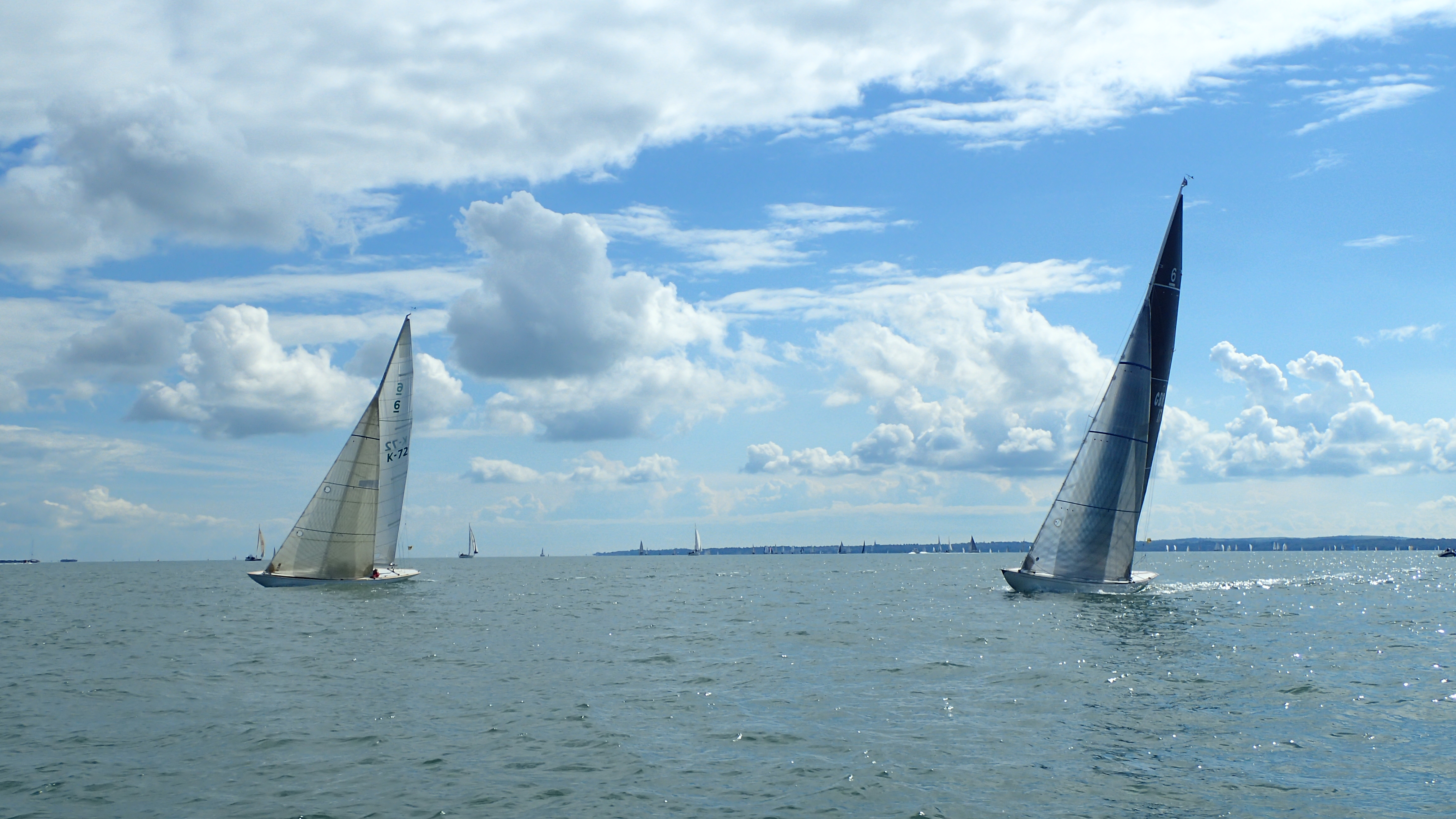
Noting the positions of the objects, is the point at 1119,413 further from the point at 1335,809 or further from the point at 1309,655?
the point at 1335,809

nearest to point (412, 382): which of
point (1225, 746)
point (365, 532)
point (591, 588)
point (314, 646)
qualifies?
point (365, 532)

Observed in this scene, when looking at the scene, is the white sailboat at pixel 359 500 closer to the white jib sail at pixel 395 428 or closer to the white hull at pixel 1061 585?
the white jib sail at pixel 395 428

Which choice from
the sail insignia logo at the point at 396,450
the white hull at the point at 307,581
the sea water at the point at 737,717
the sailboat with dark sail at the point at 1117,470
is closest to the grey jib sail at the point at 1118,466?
the sailboat with dark sail at the point at 1117,470

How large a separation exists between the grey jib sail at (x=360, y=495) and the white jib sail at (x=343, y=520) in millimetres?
Result: 42

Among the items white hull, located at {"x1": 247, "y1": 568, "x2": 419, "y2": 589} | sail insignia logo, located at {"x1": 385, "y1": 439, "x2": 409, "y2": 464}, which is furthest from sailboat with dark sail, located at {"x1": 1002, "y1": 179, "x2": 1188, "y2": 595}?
white hull, located at {"x1": 247, "y1": 568, "x2": 419, "y2": 589}

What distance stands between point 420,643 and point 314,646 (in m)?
3.79

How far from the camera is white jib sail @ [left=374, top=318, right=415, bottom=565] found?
217ft

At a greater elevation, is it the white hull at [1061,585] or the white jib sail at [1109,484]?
the white jib sail at [1109,484]

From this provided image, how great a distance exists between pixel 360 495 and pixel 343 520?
6.43ft

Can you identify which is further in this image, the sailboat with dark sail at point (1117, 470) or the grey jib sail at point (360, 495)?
the grey jib sail at point (360, 495)

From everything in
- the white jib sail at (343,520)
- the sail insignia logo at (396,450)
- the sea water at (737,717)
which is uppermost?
the sail insignia logo at (396,450)

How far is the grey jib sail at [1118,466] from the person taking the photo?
54375 mm

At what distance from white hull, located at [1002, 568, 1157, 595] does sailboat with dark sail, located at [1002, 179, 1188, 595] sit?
0.19 ft

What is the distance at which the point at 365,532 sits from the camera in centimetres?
6575
